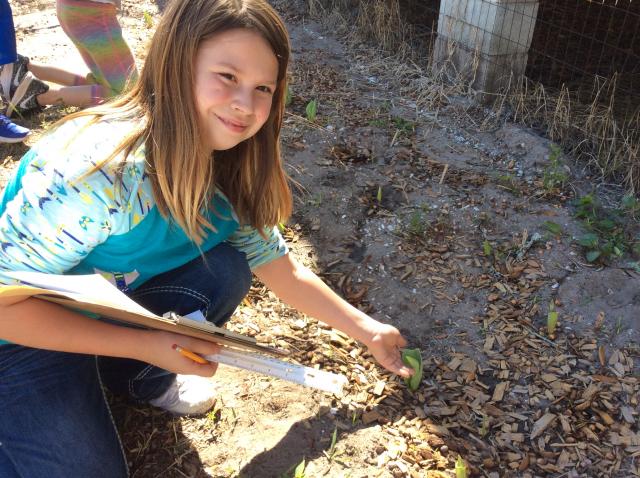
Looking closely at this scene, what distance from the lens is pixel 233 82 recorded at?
1.55 metres

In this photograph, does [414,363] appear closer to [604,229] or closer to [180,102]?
[180,102]

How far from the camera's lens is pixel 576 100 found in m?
3.80

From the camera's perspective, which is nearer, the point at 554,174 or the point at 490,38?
the point at 554,174

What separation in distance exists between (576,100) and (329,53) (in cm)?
175

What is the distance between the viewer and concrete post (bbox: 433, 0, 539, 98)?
3.66 m

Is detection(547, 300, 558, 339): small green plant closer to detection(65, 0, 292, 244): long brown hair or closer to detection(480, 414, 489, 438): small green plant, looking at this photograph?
detection(480, 414, 489, 438): small green plant

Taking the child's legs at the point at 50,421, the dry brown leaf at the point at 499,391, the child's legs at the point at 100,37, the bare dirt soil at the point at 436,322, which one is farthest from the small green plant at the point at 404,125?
the child's legs at the point at 50,421

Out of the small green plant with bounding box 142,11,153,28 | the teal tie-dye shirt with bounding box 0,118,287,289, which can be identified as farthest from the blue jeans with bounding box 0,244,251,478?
the small green plant with bounding box 142,11,153,28

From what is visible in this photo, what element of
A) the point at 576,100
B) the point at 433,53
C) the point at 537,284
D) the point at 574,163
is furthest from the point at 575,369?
the point at 433,53

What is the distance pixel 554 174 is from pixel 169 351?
221 centimetres

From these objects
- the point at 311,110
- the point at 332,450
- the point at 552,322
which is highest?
the point at 311,110

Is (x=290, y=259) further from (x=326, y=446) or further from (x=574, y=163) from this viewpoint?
(x=574, y=163)

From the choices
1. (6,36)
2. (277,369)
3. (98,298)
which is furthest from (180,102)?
(6,36)

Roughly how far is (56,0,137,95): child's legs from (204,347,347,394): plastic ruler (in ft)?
6.21
